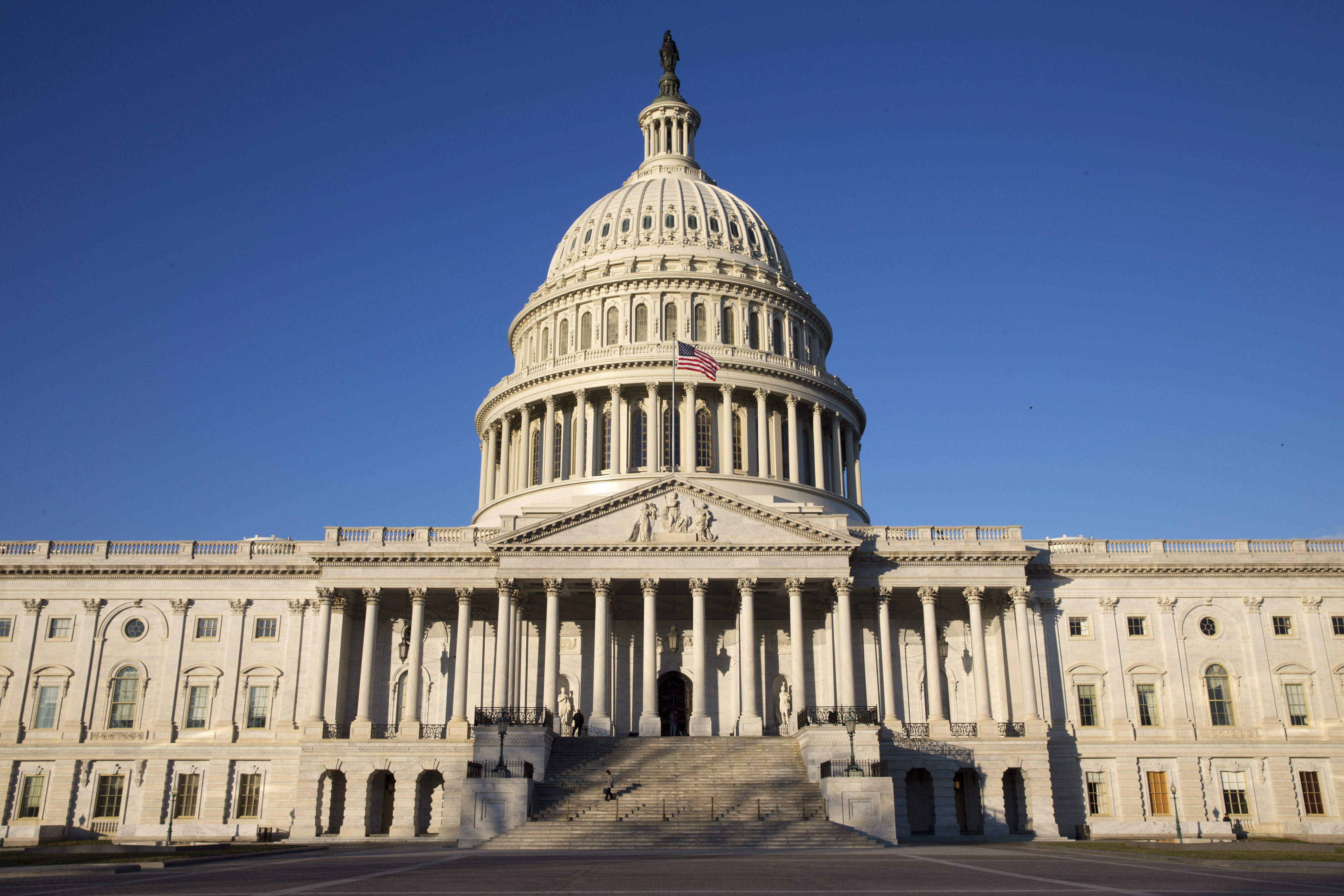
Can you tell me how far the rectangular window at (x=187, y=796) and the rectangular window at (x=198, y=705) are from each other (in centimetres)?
265

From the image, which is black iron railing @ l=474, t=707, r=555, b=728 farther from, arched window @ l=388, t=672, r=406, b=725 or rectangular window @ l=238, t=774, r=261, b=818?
rectangular window @ l=238, t=774, r=261, b=818

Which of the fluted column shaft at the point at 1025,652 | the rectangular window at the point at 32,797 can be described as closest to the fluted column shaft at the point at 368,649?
the rectangular window at the point at 32,797

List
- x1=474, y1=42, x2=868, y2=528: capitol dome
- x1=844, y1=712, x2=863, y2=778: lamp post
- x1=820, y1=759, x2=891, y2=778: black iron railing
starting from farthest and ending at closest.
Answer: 1. x1=474, y1=42, x2=868, y2=528: capitol dome
2. x1=820, y1=759, x2=891, y2=778: black iron railing
3. x1=844, y1=712, x2=863, y2=778: lamp post

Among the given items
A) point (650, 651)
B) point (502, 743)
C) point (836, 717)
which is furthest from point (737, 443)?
point (502, 743)

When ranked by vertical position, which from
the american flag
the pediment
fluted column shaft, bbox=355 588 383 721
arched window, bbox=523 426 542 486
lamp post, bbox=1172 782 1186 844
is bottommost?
lamp post, bbox=1172 782 1186 844

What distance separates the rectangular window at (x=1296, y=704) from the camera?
5853 centimetres

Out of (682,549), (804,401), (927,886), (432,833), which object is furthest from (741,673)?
(927,886)

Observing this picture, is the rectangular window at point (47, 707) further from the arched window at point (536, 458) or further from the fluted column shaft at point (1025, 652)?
the fluted column shaft at point (1025, 652)

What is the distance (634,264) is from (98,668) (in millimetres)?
42915

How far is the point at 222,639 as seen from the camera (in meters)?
59.2

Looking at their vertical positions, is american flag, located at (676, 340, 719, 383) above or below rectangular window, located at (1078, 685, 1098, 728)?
above

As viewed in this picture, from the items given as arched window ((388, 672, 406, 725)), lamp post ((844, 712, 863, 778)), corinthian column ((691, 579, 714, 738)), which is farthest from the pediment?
lamp post ((844, 712, 863, 778))

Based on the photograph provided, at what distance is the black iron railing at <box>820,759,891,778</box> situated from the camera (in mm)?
43375

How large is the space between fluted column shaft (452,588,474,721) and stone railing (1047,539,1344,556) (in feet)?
105
